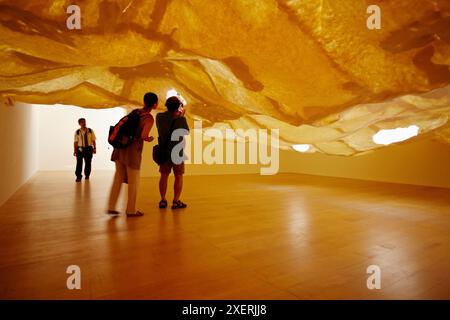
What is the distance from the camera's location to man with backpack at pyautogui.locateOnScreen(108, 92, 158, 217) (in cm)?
257

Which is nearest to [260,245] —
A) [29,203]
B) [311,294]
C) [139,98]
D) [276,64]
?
[311,294]

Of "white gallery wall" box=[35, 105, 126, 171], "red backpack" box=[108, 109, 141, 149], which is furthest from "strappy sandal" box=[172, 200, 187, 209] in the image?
"white gallery wall" box=[35, 105, 126, 171]

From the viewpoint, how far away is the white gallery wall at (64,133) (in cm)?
918

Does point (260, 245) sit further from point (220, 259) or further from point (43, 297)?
point (43, 297)

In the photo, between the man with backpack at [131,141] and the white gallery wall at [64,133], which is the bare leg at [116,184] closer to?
the man with backpack at [131,141]

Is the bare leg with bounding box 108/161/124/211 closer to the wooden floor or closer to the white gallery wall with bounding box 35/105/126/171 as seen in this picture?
the wooden floor

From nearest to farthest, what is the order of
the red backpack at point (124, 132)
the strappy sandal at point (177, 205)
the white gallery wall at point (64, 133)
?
the red backpack at point (124, 132) < the strappy sandal at point (177, 205) < the white gallery wall at point (64, 133)

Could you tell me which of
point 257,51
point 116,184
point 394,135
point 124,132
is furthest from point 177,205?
point 394,135

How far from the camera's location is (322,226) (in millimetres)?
2557

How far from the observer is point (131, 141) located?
2588 millimetres

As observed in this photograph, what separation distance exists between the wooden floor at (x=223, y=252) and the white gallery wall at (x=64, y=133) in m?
6.74

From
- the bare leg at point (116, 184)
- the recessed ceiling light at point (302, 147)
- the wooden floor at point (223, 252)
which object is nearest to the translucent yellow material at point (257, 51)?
the bare leg at point (116, 184)

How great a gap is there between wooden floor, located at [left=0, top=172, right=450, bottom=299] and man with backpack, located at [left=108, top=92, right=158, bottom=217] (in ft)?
1.23

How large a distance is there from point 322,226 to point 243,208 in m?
1.05
